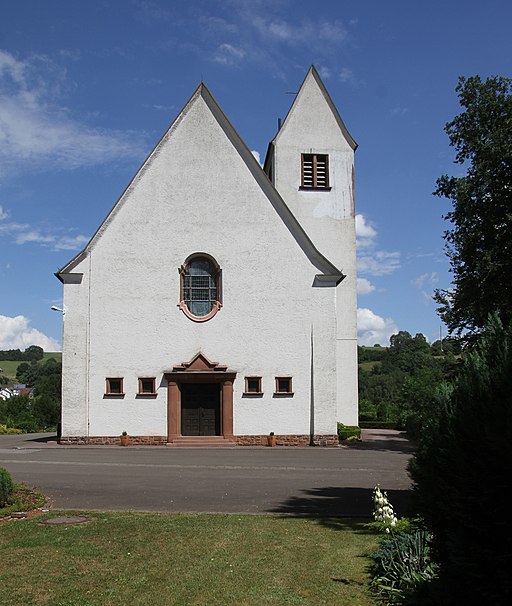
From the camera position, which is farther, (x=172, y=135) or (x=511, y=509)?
(x=172, y=135)

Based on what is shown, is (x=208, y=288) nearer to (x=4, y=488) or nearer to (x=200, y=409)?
(x=200, y=409)

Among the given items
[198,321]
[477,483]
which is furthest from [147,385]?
[477,483]

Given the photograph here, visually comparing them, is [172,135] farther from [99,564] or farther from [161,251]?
[99,564]

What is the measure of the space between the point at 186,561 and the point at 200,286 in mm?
20484

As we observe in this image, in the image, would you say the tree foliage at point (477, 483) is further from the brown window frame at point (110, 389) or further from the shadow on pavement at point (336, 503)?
the brown window frame at point (110, 389)

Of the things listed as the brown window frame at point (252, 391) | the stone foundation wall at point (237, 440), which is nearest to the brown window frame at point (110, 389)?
the stone foundation wall at point (237, 440)

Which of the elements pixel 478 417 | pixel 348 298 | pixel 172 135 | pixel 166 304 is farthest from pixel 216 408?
pixel 478 417

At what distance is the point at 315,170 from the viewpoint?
3484 cm

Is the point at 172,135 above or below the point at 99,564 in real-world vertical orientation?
above

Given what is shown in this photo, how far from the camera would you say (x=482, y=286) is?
87.9 ft

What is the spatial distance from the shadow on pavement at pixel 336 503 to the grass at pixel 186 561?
0.78m

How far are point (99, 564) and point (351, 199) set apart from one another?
2879cm

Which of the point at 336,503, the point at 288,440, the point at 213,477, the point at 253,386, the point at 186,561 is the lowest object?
the point at 288,440

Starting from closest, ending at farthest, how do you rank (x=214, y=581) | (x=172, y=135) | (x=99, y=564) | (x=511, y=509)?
(x=511, y=509), (x=214, y=581), (x=99, y=564), (x=172, y=135)
